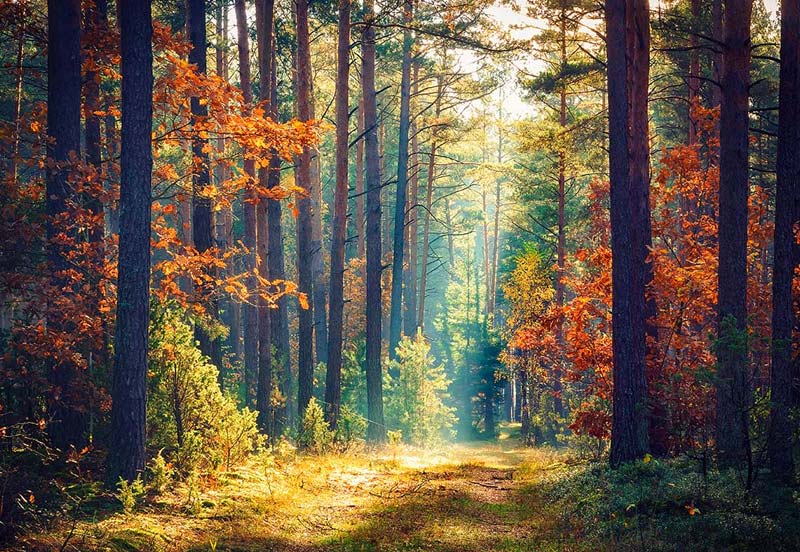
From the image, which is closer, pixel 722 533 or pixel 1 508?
pixel 1 508

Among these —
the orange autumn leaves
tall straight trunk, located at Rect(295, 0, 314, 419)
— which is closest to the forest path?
the orange autumn leaves

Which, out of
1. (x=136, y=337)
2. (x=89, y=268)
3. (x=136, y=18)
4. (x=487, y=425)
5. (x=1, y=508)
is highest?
(x=136, y=18)

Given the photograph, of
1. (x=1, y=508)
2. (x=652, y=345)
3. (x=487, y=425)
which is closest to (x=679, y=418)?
(x=652, y=345)

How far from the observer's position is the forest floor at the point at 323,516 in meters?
7.68

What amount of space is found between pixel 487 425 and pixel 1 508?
41629mm

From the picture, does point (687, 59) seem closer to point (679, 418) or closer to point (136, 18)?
point (679, 418)

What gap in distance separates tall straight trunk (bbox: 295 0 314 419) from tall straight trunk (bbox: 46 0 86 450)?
716cm

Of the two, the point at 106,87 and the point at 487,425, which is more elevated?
the point at 106,87

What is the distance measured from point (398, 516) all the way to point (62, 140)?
7259 millimetres

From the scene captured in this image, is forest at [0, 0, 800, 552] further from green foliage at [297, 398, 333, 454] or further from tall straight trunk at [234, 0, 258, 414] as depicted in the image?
tall straight trunk at [234, 0, 258, 414]

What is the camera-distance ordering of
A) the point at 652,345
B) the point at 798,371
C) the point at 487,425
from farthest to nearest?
the point at 487,425, the point at 652,345, the point at 798,371

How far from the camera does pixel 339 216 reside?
63.4ft

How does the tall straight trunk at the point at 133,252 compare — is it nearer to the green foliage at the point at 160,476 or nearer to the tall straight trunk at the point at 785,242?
the green foliage at the point at 160,476

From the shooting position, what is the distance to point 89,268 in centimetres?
1095
